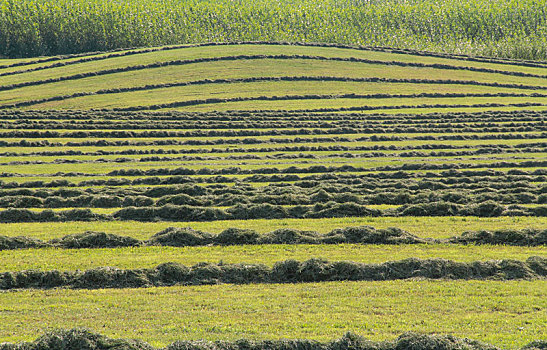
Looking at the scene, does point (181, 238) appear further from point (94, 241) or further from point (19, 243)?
point (19, 243)

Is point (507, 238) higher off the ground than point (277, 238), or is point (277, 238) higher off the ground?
point (277, 238)

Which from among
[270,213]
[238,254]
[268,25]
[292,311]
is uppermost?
[268,25]

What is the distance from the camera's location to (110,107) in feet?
282

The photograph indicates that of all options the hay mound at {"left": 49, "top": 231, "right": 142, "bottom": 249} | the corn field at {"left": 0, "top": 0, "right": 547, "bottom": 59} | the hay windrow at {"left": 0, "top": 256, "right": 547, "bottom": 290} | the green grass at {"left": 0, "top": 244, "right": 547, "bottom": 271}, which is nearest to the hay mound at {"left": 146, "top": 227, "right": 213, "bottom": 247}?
the green grass at {"left": 0, "top": 244, "right": 547, "bottom": 271}

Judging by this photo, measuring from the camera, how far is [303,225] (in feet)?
104

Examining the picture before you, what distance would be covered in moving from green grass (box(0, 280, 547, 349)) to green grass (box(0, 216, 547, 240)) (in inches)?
339

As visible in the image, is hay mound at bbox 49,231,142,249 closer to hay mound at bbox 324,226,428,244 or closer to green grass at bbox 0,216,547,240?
green grass at bbox 0,216,547,240

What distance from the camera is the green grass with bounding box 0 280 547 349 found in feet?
55.3

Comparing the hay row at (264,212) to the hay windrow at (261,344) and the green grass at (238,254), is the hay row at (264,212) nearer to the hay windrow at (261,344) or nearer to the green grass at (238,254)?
the green grass at (238,254)

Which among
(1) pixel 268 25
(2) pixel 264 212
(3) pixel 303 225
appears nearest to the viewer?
(3) pixel 303 225

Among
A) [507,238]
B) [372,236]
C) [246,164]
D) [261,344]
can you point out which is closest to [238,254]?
[372,236]

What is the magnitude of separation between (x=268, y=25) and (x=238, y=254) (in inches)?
5407

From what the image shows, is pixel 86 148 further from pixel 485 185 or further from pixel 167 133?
pixel 485 185

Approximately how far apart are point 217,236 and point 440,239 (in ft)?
36.0
